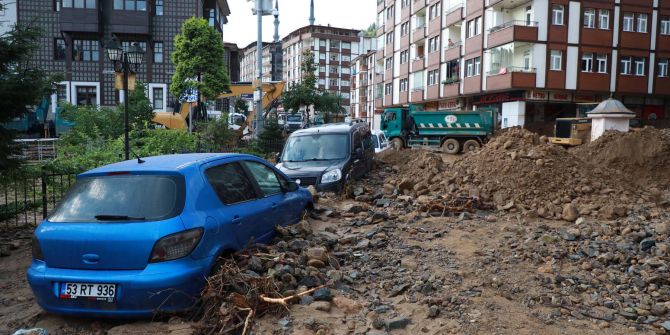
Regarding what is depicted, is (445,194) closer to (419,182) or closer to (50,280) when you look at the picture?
(419,182)

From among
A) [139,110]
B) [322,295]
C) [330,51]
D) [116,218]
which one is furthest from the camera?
[330,51]

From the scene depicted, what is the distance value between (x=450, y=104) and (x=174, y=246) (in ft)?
145

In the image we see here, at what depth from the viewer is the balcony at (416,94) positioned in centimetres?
5125

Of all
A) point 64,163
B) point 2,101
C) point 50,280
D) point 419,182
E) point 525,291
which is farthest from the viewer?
point 419,182

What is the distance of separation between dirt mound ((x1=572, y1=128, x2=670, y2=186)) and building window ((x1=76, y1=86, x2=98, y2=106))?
36.6m

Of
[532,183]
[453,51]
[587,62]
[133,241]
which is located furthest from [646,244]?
[453,51]

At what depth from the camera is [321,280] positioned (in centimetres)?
520

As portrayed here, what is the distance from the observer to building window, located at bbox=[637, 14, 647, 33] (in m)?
36.9

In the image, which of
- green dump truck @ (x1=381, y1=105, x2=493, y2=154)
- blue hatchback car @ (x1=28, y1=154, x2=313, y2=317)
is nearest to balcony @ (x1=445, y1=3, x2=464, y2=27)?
green dump truck @ (x1=381, y1=105, x2=493, y2=154)

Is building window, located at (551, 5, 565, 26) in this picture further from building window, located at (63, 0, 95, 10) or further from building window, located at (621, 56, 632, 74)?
building window, located at (63, 0, 95, 10)

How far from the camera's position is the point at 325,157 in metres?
11.9

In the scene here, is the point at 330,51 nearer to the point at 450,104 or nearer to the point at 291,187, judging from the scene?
the point at 450,104

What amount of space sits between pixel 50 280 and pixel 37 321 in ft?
2.22

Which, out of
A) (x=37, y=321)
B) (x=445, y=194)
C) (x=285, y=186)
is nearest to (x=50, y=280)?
(x=37, y=321)
